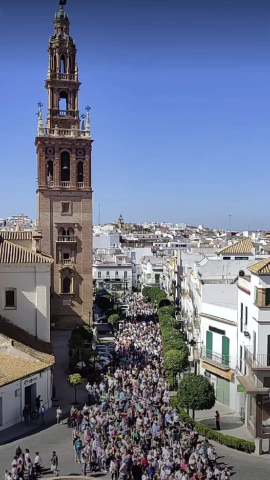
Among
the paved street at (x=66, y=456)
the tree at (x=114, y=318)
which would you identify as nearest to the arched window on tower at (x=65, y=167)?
the tree at (x=114, y=318)

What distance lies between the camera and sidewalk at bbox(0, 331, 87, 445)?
28172mm

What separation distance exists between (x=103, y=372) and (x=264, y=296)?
15204 millimetres

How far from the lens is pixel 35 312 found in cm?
3903

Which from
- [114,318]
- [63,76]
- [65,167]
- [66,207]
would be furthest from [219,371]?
[63,76]

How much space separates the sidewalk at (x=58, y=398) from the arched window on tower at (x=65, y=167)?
49.8 feet

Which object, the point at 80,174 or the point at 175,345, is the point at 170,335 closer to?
the point at 175,345

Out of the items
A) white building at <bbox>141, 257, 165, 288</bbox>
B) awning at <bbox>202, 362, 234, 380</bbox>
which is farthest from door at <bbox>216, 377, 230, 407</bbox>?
white building at <bbox>141, 257, 165, 288</bbox>

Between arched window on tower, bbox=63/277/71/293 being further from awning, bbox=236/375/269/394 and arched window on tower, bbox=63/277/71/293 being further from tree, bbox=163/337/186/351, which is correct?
awning, bbox=236/375/269/394

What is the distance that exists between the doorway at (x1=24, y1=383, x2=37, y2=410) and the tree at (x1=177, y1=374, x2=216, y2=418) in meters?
7.92

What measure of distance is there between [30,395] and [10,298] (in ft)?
31.4

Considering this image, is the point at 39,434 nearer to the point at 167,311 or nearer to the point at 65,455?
the point at 65,455

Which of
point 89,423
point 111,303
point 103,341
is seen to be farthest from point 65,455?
point 111,303

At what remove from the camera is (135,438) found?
2503 cm

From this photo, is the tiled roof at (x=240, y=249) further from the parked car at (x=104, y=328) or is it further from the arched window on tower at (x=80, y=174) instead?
the parked car at (x=104, y=328)
